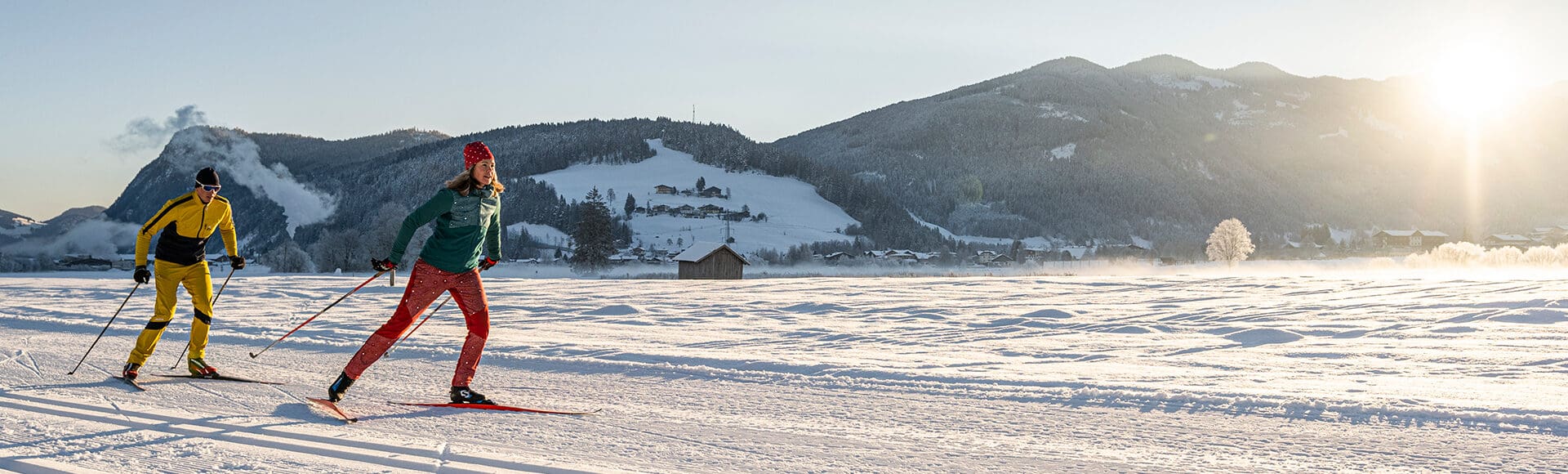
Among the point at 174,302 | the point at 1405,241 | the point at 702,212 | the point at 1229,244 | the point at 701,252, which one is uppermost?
the point at 702,212

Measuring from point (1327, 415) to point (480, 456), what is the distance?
4774 millimetres

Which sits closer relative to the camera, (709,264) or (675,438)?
(675,438)

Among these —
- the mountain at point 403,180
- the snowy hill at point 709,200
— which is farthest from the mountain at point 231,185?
the snowy hill at point 709,200

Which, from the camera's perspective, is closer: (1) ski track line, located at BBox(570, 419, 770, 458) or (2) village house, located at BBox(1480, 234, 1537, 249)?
(1) ski track line, located at BBox(570, 419, 770, 458)

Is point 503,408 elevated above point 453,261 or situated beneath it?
situated beneath

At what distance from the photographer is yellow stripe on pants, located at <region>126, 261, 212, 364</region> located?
7457 mm

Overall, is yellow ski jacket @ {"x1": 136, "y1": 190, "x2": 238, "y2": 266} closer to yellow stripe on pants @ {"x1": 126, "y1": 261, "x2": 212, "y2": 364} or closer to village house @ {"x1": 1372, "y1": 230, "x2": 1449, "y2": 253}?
yellow stripe on pants @ {"x1": 126, "y1": 261, "x2": 212, "y2": 364}

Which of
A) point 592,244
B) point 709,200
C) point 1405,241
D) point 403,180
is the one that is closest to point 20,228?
point 592,244

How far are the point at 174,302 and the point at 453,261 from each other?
3282mm

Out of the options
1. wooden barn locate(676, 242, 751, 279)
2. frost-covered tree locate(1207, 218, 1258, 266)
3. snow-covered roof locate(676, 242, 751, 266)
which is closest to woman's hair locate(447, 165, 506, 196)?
wooden barn locate(676, 242, 751, 279)

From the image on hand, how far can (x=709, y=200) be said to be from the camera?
132000 millimetres

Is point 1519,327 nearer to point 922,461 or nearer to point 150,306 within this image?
point 922,461

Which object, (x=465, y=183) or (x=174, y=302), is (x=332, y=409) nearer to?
(x=465, y=183)

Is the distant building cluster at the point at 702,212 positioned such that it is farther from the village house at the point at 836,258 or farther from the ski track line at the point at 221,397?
the ski track line at the point at 221,397
